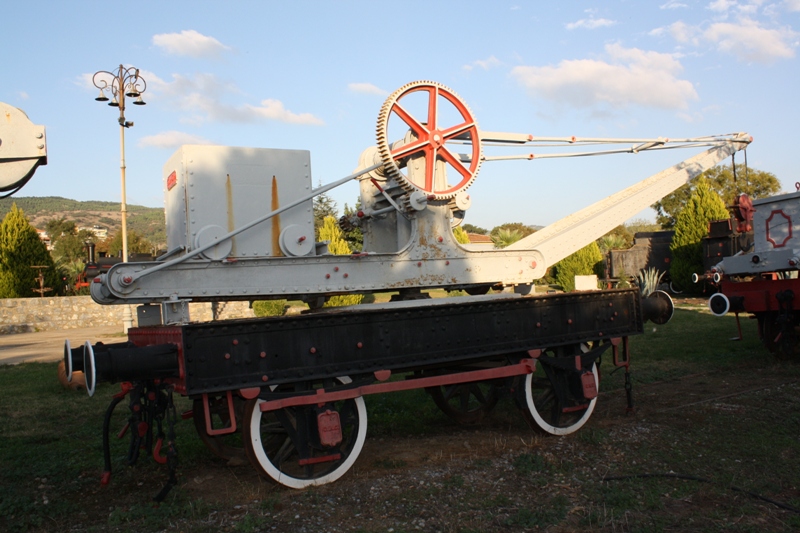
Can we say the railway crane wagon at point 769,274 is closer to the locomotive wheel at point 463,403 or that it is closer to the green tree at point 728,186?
the locomotive wheel at point 463,403

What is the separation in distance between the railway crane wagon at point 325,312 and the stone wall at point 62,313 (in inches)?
691

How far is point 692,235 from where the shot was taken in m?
27.6

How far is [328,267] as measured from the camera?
610 cm

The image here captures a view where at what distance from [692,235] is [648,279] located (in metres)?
3.13

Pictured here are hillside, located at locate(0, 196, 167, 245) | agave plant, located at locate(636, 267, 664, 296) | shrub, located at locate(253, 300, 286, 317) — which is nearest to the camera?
shrub, located at locate(253, 300, 286, 317)

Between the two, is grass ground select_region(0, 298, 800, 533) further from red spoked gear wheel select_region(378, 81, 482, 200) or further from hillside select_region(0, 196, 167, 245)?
hillside select_region(0, 196, 167, 245)

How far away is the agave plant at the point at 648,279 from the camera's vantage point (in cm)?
2545

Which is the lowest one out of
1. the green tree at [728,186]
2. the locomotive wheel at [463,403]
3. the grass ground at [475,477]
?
the grass ground at [475,477]

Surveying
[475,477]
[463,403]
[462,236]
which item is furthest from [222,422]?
[462,236]

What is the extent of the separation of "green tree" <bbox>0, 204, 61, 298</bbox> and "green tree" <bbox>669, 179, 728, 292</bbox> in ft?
84.8

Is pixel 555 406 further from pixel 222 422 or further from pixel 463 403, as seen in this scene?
pixel 222 422

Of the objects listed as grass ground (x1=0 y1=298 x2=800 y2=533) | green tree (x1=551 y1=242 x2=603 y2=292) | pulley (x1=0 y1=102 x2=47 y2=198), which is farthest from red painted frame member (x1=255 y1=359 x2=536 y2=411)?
green tree (x1=551 y1=242 x2=603 y2=292)

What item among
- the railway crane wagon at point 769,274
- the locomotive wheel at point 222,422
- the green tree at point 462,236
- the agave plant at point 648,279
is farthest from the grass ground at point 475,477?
the agave plant at point 648,279

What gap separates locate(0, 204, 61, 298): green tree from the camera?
27.7 m
